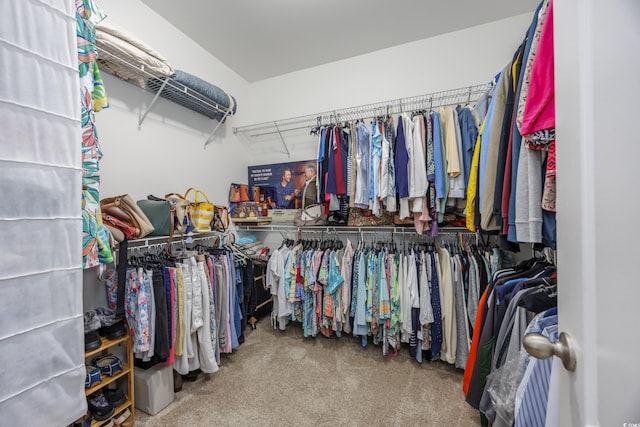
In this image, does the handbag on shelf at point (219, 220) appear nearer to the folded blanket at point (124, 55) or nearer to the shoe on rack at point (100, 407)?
the folded blanket at point (124, 55)

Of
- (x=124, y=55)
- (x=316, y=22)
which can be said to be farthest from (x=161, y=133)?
(x=316, y=22)

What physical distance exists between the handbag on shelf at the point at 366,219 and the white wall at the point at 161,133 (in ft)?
4.86

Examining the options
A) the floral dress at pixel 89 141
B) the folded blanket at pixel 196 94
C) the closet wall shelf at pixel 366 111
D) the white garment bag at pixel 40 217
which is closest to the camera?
the white garment bag at pixel 40 217

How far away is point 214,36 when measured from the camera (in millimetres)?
2303

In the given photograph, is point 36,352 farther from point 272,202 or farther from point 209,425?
point 272,202

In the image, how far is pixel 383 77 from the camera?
251 centimetres

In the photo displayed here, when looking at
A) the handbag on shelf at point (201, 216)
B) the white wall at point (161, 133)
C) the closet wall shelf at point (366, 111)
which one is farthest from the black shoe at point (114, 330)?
the closet wall shelf at point (366, 111)

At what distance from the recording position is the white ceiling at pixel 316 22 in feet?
6.40

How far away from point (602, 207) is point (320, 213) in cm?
210

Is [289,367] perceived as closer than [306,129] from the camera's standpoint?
Yes

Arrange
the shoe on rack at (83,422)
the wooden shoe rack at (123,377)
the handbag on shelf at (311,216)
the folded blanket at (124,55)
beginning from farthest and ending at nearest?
the handbag on shelf at (311,216), the folded blanket at (124,55), the wooden shoe rack at (123,377), the shoe on rack at (83,422)

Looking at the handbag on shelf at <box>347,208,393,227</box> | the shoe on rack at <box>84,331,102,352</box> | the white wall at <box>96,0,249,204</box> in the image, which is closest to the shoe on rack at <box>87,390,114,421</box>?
the shoe on rack at <box>84,331,102,352</box>

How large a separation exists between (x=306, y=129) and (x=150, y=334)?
239 centimetres

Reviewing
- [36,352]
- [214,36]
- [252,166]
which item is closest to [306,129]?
[252,166]
